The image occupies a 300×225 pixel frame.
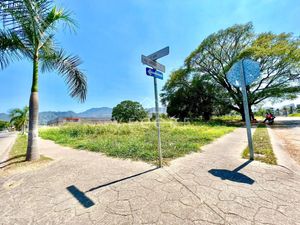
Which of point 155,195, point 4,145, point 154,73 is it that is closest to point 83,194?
point 155,195

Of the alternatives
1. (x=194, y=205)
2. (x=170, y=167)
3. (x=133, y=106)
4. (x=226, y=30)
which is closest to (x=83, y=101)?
(x=170, y=167)

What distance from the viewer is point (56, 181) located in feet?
10.2

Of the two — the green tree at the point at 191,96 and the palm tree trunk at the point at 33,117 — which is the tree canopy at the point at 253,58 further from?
the palm tree trunk at the point at 33,117

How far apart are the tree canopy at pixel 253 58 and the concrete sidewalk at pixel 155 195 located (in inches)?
738

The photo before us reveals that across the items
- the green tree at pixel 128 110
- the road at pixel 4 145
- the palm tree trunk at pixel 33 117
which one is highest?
the green tree at pixel 128 110

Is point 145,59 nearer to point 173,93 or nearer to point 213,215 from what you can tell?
point 213,215

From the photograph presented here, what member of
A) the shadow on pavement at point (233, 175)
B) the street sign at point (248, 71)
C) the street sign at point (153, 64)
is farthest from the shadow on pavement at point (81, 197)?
the street sign at point (248, 71)

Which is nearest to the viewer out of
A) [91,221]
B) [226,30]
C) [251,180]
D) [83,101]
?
[91,221]

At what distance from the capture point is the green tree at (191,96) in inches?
931

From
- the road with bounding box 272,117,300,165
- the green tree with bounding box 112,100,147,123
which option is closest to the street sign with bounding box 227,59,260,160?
the road with bounding box 272,117,300,165

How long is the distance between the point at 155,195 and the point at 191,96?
24729 mm

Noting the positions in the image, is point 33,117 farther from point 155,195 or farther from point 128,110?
point 128,110

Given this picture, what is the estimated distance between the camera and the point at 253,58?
17.4 meters

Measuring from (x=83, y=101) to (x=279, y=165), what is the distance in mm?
6155
